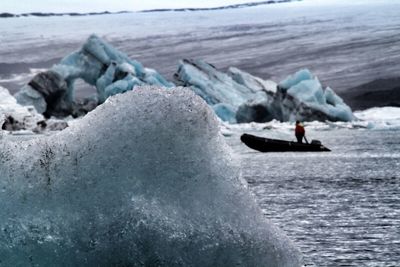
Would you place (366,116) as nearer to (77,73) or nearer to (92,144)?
(77,73)

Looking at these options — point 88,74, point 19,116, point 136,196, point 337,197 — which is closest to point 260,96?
point 88,74

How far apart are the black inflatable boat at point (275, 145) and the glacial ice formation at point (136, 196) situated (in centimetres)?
3094

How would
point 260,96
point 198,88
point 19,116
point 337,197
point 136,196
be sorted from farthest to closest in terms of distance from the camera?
point 198,88 → point 19,116 → point 260,96 → point 337,197 → point 136,196

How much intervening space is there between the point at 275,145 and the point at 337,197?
50.4ft

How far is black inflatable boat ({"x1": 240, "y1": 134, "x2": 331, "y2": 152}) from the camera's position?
126 ft

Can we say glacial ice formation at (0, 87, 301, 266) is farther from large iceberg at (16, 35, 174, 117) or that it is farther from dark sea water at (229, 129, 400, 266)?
large iceberg at (16, 35, 174, 117)

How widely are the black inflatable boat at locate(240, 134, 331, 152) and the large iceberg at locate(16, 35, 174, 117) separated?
17.7m

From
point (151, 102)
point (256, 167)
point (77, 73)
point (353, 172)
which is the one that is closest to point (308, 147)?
point (256, 167)

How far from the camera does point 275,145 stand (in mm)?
38531

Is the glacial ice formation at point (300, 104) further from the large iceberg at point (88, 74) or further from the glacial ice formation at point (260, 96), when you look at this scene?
the large iceberg at point (88, 74)

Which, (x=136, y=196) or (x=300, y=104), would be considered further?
(x=300, y=104)

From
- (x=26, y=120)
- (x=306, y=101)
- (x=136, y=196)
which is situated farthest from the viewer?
(x=26, y=120)

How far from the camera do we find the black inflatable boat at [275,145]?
38.4 meters

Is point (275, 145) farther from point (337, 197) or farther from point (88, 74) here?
point (88, 74)
